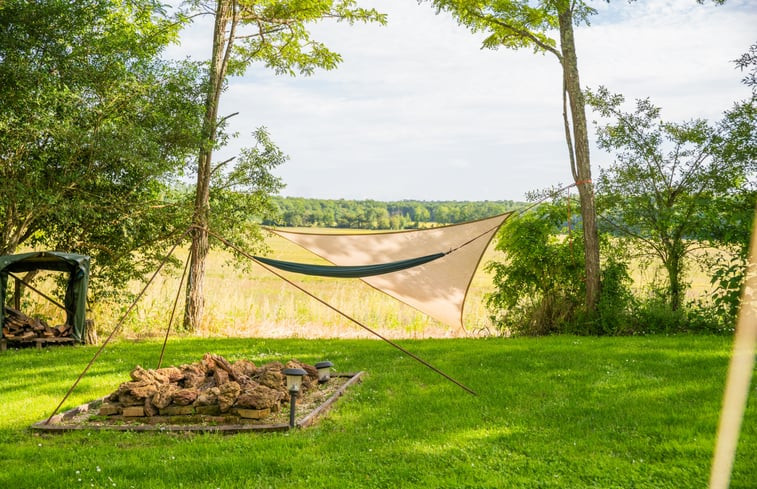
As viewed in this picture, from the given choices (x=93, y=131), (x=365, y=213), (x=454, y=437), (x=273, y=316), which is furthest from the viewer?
(x=365, y=213)

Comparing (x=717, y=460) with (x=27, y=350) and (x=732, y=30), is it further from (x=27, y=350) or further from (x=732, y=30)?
(x=27, y=350)

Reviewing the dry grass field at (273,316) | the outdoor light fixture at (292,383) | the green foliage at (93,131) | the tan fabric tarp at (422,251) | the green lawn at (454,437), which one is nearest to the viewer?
the green lawn at (454,437)

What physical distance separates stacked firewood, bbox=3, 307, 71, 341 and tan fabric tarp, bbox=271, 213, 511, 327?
341 cm

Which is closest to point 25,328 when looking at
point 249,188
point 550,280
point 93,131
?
point 93,131

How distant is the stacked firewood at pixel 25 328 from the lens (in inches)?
285

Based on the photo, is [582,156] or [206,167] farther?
[206,167]

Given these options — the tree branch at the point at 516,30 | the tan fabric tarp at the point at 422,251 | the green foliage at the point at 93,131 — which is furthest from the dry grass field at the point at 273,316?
the tree branch at the point at 516,30

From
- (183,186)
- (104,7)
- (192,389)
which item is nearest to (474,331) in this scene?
(183,186)

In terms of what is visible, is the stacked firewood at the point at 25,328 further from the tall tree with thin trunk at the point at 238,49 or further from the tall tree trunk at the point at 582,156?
the tall tree trunk at the point at 582,156

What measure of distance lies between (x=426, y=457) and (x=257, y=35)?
7.68 meters

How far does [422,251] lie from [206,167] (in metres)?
4.12

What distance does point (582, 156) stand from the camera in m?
7.39

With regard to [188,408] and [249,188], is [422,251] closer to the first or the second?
[188,408]

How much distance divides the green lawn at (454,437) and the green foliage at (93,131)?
8.57ft
